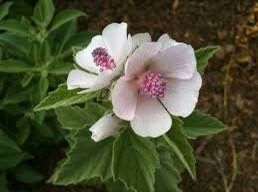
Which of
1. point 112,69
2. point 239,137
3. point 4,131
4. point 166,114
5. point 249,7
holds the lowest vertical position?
point 239,137

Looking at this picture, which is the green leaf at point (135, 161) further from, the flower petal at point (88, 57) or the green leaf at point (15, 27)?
the green leaf at point (15, 27)

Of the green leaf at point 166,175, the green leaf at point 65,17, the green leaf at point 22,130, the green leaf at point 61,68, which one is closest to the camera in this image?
the green leaf at point 166,175

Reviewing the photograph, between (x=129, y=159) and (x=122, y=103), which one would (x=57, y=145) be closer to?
(x=129, y=159)

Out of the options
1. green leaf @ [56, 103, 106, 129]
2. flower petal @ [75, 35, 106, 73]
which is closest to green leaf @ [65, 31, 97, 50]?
green leaf @ [56, 103, 106, 129]

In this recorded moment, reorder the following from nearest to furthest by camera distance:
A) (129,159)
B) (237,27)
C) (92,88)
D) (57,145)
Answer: (92,88) < (129,159) < (57,145) < (237,27)

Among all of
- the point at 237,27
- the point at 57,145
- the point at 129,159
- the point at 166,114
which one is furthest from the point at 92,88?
the point at 237,27

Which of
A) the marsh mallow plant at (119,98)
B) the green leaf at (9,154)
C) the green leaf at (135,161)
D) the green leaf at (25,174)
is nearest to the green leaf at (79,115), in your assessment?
the marsh mallow plant at (119,98)
